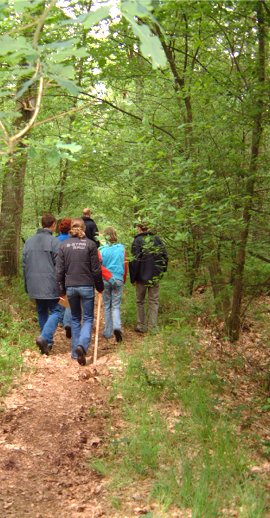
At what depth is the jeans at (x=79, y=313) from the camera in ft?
24.8

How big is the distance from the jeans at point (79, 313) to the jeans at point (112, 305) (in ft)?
Result: 3.75

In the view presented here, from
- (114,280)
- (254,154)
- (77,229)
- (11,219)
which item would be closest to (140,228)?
(77,229)

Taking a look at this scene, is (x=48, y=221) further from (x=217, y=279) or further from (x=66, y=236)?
(x=217, y=279)

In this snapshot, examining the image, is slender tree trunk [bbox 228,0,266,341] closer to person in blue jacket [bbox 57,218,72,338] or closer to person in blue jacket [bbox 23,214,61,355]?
person in blue jacket [bbox 23,214,61,355]

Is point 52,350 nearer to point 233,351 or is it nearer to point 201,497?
point 233,351

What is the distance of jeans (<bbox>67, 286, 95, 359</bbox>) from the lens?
7.55m

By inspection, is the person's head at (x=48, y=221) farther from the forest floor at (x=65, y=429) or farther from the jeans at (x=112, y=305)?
the forest floor at (x=65, y=429)

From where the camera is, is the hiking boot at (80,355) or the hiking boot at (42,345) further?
the hiking boot at (42,345)

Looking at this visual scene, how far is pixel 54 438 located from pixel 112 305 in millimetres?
4180

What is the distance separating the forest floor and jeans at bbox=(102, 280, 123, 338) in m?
0.86

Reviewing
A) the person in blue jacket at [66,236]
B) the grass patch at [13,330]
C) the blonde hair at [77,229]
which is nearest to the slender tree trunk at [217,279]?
the blonde hair at [77,229]

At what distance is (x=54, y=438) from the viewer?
4977 millimetres

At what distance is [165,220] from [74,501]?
2918 mm


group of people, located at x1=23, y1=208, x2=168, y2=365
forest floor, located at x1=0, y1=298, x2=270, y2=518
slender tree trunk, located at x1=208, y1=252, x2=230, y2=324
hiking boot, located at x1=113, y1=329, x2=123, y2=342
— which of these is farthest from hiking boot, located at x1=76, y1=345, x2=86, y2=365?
slender tree trunk, located at x1=208, y1=252, x2=230, y2=324
